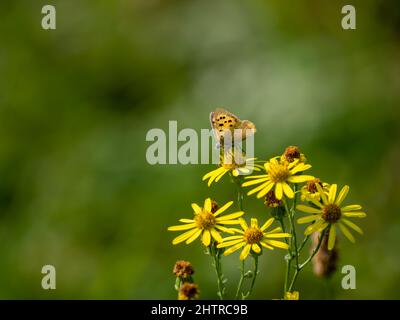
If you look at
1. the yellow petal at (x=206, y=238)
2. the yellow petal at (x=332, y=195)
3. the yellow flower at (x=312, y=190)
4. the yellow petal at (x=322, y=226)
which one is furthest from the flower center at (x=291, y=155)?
the yellow petal at (x=206, y=238)

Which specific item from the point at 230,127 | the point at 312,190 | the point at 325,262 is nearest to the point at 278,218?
the point at 312,190

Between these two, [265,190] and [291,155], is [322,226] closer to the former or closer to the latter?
[265,190]

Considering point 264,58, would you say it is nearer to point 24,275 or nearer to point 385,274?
point 385,274

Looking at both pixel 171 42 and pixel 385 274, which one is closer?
pixel 385 274
